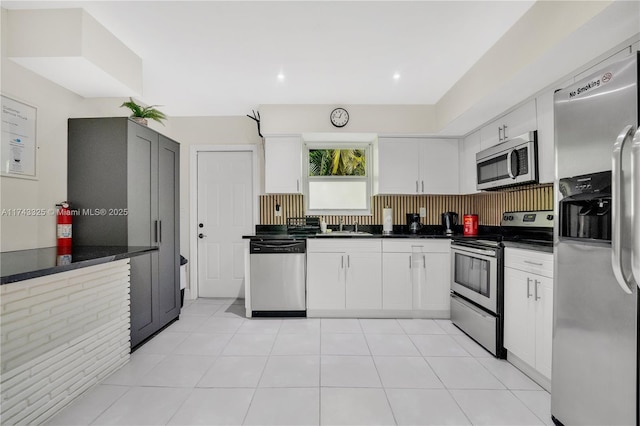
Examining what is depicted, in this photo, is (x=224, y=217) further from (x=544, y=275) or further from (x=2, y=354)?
(x=544, y=275)

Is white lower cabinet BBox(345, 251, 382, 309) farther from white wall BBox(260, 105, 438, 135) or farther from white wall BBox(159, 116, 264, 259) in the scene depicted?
white wall BBox(159, 116, 264, 259)

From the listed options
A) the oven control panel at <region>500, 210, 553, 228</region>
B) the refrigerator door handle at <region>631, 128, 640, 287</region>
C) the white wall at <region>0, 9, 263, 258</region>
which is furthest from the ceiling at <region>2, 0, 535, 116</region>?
the oven control panel at <region>500, 210, 553, 228</region>

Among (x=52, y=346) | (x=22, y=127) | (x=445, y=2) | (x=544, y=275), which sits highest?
(x=445, y=2)

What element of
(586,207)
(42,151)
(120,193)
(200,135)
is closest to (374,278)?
(586,207)

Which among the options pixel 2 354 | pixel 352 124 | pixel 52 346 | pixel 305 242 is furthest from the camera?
pixel 352 124

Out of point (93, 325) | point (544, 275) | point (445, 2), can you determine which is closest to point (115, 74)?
point (93, 325)

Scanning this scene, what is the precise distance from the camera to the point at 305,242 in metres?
3.47

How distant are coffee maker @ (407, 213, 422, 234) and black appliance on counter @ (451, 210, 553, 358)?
0.65m

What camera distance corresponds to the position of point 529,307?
2160 millimetres

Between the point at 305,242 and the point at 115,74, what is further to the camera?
the point at 305,242

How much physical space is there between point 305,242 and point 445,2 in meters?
2.52

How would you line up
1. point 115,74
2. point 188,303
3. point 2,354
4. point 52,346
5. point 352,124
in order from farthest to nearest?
point 188,303 → point 352,124 → point 115,74 → point 52,346 → point 2,354

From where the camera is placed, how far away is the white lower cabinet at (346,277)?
3436 millimetres

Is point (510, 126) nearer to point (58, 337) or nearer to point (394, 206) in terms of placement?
point (394, 206)
